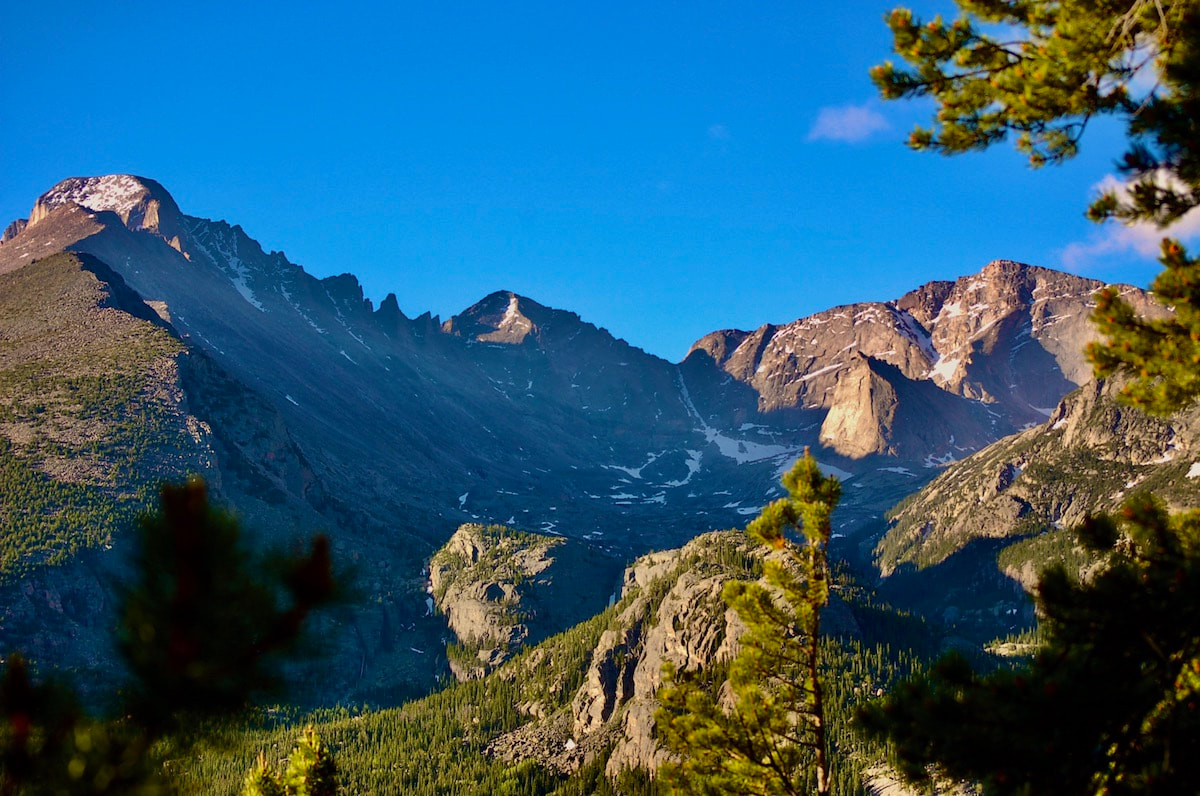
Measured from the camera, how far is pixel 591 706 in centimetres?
13038

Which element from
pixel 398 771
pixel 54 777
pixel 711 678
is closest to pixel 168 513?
pixel 54 777

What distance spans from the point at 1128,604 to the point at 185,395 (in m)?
217

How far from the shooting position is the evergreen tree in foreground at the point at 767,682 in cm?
1450

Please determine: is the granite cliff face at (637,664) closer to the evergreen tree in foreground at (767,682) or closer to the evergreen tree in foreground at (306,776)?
the evergreen tree in foreground at (306,776)

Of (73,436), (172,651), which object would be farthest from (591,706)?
(172,651)

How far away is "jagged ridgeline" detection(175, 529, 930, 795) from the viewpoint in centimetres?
11019

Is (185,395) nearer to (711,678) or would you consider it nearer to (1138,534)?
(711,678)

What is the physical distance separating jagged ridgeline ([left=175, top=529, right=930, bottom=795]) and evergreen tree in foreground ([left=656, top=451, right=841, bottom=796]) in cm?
8302

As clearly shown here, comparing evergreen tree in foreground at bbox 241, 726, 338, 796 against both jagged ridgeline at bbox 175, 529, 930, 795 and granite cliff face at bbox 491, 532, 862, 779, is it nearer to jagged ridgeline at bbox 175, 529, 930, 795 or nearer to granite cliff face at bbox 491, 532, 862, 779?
jagged ridgeline at bbox 175, 529, 930, 795

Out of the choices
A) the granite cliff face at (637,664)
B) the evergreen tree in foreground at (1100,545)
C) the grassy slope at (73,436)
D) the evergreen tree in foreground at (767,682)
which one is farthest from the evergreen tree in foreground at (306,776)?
the grassy slope at (73,436)

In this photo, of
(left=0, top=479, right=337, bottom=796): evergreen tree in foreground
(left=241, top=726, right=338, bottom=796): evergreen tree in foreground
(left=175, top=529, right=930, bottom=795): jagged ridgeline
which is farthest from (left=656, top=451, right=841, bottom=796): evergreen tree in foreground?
(left=175, top=529, right=930, bottom=795): jagged ridgeline

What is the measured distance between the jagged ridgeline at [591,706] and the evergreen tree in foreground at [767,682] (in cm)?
8302

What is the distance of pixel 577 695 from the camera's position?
134 meters

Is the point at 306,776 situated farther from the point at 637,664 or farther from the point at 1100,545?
the point at 637,664
